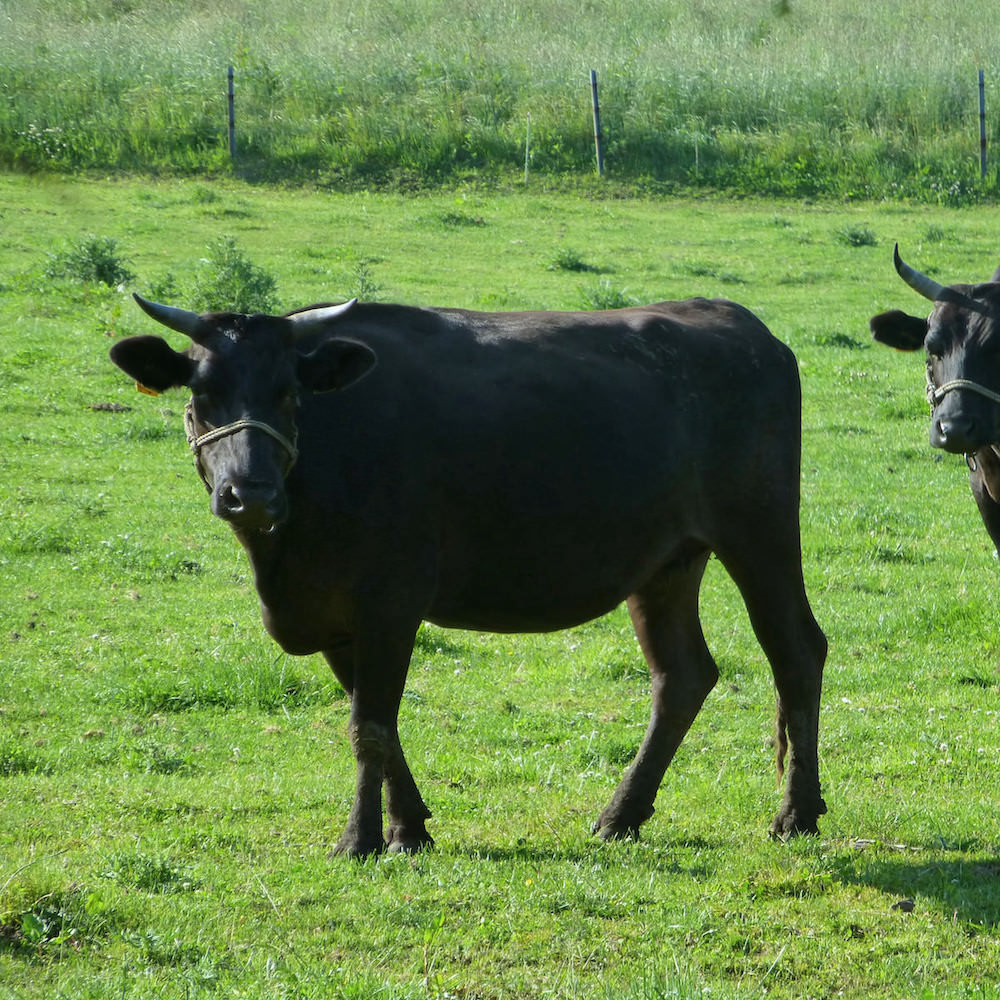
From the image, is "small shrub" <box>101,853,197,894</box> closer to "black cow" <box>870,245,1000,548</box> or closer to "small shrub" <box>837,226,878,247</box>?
"black cow" <box>870,245,1000,548</box>

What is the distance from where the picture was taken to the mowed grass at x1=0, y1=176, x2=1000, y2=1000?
4.84 meters

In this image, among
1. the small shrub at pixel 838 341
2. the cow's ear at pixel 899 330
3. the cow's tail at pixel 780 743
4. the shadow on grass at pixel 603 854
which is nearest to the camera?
the shadow on grass at pixel 603 854

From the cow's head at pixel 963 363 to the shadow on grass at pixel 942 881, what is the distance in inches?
98.6

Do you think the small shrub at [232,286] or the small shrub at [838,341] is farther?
the small shrub at [838,341]

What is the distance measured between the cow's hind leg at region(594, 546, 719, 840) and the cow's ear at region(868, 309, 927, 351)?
9.20 feet

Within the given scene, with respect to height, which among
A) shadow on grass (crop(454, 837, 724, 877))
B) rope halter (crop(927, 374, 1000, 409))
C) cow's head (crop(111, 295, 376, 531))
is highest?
cow's head (crop(111, 295, 376, 531))

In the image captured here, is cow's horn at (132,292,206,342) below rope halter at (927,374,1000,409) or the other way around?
the other way around

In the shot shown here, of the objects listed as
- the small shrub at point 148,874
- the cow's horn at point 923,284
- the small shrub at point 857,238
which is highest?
the cow's horn at point 923,284

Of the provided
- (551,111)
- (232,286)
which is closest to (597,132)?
(551,111)

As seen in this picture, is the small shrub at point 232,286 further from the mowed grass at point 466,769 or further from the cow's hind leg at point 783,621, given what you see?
the cow's hind leg at point 783,621

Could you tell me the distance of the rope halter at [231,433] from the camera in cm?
552

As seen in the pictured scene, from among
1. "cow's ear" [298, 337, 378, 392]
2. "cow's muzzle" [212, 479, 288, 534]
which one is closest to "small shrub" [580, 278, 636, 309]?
"cow's ear" [298, 337, 378, 392]

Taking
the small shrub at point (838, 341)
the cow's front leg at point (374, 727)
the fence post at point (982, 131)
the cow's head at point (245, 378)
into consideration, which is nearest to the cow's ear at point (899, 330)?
the cow's head at point (245, 378)

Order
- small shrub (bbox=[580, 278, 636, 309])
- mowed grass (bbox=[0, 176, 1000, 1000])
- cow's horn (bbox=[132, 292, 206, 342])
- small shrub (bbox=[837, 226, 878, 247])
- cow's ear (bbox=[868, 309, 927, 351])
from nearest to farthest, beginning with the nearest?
mowed grass (bbox=[0, 176, 1000, 1000]), cow's horn (bbox=[132, 292, 206, 342]), cow's ear (bbox=[868, 309, 927, 351]), small shrub (bbox=[580, 278, 636, 309]), small shrub (bbox=[837, 226, 878, 247])
